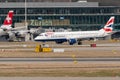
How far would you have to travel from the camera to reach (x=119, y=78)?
1309 inches

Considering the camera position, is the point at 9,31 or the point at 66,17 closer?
the point at 9,31

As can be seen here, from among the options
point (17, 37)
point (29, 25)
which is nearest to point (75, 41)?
point (17, 37)

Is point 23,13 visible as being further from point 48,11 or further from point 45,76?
point 45,76

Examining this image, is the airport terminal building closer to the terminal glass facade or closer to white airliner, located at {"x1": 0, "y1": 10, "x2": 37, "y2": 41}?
the terminal glass facade

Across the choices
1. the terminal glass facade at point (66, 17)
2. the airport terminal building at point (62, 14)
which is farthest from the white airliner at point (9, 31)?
the airport terminal building at point (62, 14)

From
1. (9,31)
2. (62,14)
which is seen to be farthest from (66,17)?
(9,31)

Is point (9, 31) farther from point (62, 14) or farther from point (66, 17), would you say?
point (66, 17)

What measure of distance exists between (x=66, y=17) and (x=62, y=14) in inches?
67.7

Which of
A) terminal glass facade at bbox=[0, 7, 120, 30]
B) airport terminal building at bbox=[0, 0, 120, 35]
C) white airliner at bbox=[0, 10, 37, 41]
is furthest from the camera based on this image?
airport terminal building at bbox=[0, 0, 120, 35]

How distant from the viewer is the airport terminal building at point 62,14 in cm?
16725

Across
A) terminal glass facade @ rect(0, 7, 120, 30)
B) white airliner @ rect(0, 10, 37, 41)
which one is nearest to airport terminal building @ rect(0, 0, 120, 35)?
terminal glass facade @ rect(0, 7, 120, 30)

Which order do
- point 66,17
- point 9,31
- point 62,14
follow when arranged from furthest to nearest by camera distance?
1. point 66,17
2. point 62,14
3. point 9,31

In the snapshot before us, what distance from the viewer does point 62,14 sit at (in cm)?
16950

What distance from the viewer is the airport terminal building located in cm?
16725
